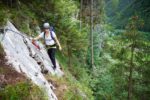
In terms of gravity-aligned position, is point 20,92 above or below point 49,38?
below

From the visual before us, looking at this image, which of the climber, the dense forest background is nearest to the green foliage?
the climber

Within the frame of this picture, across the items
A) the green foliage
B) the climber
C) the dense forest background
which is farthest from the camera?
the dense forest background

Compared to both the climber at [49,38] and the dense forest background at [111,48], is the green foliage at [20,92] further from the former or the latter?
the dense forest background at [111,48]

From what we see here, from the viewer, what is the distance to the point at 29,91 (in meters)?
7.96

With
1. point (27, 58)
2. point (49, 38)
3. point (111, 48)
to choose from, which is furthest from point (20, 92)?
point (111, 48)

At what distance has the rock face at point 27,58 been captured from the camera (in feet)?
31.1

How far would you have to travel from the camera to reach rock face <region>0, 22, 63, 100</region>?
949 centimetres

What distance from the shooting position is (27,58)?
438 inches

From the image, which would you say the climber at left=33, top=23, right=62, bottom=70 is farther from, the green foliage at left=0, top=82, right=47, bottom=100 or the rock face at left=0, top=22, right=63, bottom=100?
the green foliage at left=0, top=82, right=47, bottom=100

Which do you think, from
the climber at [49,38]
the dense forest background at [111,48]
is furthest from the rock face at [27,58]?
the dense forest background at [111,48]

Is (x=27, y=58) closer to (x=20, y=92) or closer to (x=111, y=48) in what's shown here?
(x=20, y=92)

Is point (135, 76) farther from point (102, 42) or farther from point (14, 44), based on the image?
point (102, 42)

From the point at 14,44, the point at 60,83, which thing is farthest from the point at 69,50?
the point at 14,44

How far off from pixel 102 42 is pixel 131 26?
60.2 ft
